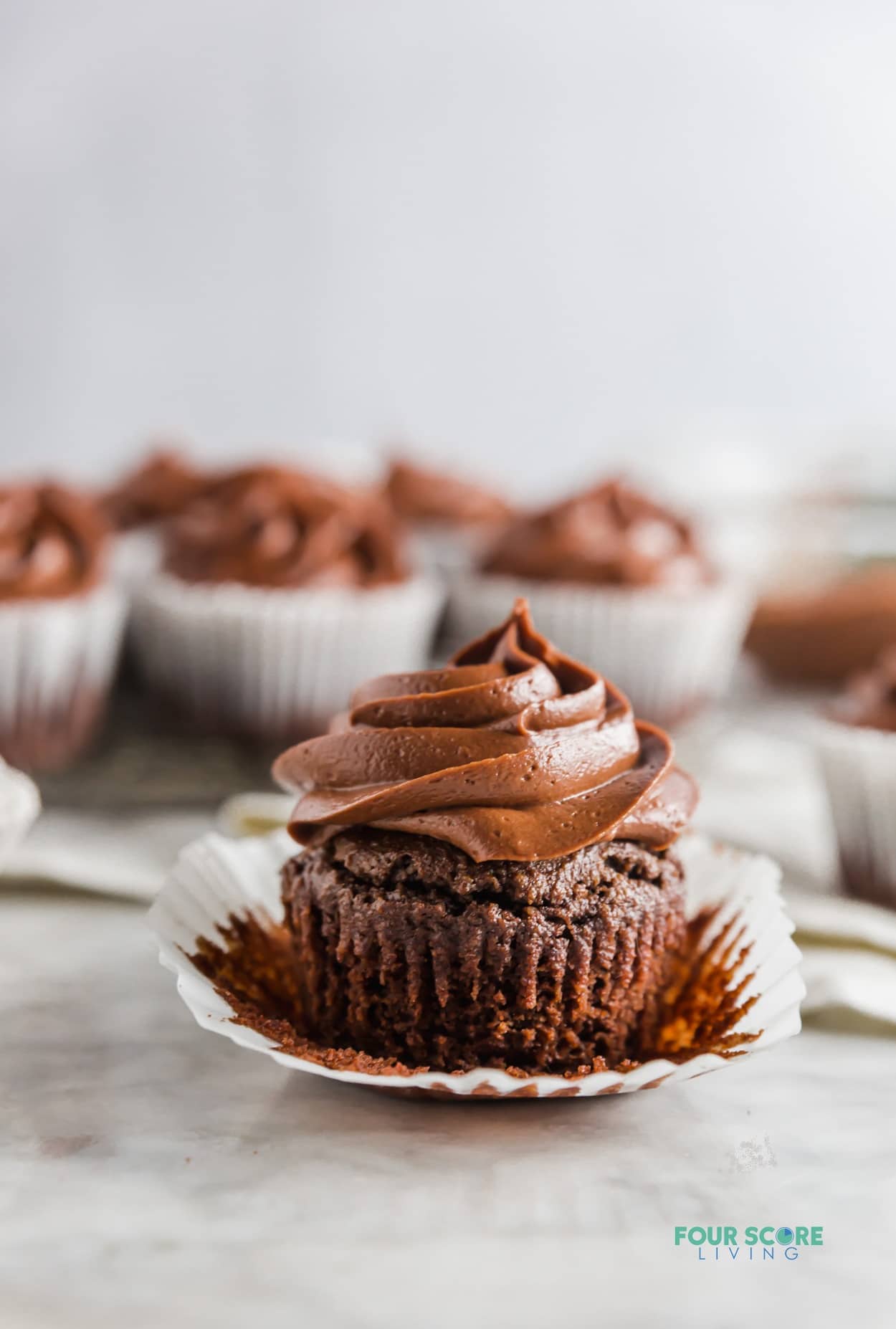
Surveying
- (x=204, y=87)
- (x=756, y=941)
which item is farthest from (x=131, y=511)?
(x=204, y=87)

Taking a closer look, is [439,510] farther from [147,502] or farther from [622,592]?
[622,592]

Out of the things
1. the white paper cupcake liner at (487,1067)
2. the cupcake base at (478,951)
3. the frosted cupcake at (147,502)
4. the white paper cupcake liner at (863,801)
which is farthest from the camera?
the frosted cupcake at (147,502)

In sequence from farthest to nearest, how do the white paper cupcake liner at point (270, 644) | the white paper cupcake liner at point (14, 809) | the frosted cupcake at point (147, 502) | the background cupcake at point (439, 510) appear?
the background cupcake at point (439, 510), the frosted cupcake at point (147, 502), the white paper cupcake liner at point (270, 644), the white paper cupcake liner at point (14, 809)

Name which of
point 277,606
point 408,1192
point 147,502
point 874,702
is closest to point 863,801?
point 874,702

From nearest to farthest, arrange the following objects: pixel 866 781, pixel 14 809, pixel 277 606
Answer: pixel 14 809 → pixel 866 781 → pixel 277 606

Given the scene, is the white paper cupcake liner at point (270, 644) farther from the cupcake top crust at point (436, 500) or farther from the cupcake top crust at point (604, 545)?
the cupcake top crust at point (436, 500)

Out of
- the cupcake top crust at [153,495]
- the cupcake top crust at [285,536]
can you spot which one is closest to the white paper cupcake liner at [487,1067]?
the cupcake top crust at [285,536]
